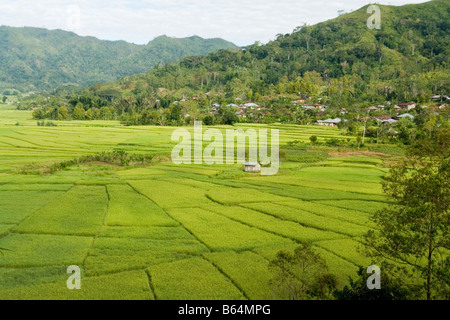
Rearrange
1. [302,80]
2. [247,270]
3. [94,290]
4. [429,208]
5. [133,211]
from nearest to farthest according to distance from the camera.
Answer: [429,208]
[94,290]
[247,270]
[133,211]
[302,80]

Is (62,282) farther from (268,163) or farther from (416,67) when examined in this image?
(416,67)

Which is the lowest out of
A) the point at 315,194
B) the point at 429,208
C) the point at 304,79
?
the point at 315,194

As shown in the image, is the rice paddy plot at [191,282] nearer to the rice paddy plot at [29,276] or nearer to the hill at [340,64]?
the rice paddy plot at [29,276]

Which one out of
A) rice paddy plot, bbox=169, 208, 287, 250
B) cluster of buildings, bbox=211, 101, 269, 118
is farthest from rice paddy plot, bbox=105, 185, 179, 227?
cluster of buildings, bbox=211, 101, 269, 118

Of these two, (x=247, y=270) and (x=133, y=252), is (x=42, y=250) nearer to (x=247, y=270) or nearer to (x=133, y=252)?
(x=133, y=252)

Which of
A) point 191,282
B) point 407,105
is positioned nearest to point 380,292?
point 191,282

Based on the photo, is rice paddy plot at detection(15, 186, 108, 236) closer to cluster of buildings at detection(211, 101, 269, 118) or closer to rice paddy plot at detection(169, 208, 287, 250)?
rice paddy plot at detection(169, 208, 287, 250)

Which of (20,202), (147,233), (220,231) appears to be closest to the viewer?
(147,233)
